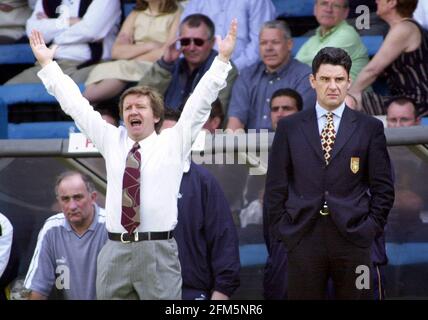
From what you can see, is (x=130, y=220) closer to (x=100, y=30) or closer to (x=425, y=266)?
(x=425, y=266)

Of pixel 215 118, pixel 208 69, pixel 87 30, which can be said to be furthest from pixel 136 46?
pixel 215 118

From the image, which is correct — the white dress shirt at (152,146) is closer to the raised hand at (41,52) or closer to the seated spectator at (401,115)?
the raised hand at (41,52)

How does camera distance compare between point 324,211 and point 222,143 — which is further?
point 222,143

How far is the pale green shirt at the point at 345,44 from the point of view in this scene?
871 centimetres

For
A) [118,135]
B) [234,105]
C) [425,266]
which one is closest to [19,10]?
[234,105]

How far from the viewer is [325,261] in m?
6.55

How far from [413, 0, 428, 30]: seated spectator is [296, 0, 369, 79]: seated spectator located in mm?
408

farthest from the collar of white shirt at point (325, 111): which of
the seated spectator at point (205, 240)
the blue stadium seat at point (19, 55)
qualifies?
the blue stadium seat at point (19, 55)

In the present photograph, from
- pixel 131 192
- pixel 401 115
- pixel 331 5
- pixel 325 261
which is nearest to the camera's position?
pixel 325 261

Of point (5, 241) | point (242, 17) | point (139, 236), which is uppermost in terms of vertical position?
point (242, 17)

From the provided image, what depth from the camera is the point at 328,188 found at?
6.60 metres

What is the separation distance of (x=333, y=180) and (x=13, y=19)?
4489 millimetres

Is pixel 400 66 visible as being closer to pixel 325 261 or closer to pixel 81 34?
pixel 325 261

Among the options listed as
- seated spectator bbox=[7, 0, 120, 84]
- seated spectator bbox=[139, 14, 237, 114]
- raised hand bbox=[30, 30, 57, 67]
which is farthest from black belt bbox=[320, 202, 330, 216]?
seated spectator bbox=[7, 0, 120, 84]
